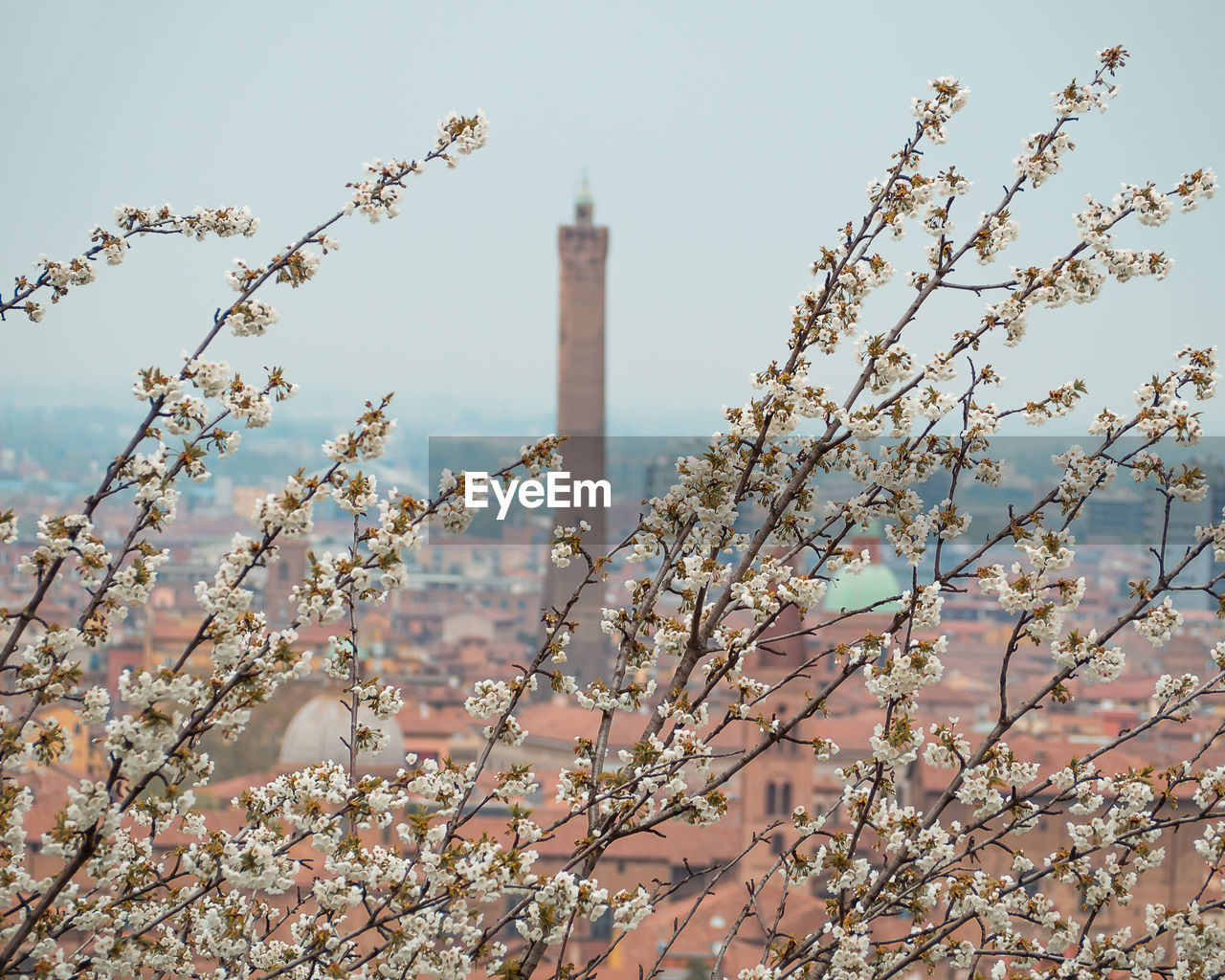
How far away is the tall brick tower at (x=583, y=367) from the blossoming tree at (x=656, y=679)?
155 ft

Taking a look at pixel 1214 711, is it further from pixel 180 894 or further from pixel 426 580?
pixel 180 894

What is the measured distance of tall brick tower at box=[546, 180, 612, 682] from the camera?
2077 inches

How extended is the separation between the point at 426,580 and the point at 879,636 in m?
60.6

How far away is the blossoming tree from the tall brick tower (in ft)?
155

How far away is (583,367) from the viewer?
55.1 metres

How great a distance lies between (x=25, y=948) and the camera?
265cm

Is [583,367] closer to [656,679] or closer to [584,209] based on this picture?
[584,209]

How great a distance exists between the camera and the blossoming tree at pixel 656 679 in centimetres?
234

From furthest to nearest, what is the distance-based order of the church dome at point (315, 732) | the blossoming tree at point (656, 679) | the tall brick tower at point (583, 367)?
the tall brick tower at point (583, 367) → the church dome at point (315, 732) → the blossoming tree at point (656, 679)

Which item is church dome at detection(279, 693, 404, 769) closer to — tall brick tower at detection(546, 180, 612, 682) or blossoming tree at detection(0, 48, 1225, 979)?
tall brick tower at detection(546, 180, 612, 682)

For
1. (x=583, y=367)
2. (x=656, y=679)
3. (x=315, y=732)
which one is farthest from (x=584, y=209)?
(x=656, y=679)

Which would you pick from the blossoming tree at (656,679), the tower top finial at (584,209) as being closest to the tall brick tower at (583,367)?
the tower top finial at (584,209)

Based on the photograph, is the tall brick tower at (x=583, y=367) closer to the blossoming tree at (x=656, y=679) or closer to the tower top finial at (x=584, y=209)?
the tower top finial at (x=584, y=209)

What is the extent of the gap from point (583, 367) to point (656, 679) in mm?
52817
